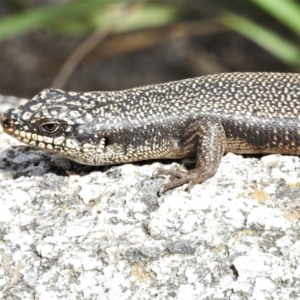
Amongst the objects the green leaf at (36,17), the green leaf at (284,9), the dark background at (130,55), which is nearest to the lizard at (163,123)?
the green leaf at (284,9)

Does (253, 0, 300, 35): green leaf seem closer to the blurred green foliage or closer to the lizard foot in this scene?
the blurred green foliage

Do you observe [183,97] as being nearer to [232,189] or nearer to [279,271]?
[232,189]

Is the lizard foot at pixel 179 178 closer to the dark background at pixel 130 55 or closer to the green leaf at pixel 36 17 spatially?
the green leaf at pixel 36 17

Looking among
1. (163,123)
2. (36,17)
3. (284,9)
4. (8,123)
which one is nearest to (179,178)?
(163,123)

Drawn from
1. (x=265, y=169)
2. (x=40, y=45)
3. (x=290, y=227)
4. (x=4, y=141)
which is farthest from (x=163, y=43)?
(x=290, y=227)

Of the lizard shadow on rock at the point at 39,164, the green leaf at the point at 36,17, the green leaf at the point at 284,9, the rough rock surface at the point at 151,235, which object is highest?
the green leaf at the point at 284,9

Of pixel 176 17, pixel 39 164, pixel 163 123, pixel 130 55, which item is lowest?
pixel 39 164

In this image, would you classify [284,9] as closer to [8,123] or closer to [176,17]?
[176,17]
